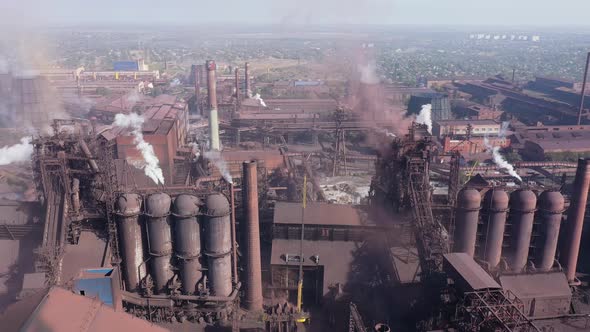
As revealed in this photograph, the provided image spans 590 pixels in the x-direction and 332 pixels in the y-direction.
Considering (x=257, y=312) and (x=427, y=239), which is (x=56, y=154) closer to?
(x=257, y=312)

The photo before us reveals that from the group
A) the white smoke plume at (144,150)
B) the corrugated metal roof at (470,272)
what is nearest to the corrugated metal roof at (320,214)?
the corrugated metal roof at (470,272)

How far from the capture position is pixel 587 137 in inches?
1861

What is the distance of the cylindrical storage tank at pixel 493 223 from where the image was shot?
19.4 metres

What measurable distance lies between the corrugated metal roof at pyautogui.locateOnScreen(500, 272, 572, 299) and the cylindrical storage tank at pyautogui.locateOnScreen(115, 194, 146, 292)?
1360cm

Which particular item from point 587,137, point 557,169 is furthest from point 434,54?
point 557,169

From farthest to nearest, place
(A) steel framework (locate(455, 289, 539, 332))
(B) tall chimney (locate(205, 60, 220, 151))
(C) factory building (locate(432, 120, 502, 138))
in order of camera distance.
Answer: (C) factory building (locate(432, 120, 502, 138))
(B) tall chimney (locate(205, 60, 220, 151))
(A) steel framework (locate(455, 289, 539, 332))

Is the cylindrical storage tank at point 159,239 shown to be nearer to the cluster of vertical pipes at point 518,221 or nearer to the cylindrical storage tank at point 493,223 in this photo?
the cluster of vertical pipes at point 518,221

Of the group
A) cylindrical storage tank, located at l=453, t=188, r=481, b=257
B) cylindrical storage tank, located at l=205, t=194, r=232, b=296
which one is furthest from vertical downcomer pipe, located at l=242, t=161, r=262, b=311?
cylindrical storage tank, located at l=453, t=188, r=481, b=257

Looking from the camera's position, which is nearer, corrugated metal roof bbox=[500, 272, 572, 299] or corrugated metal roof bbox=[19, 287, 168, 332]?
corrugated metal roof bbox=[19, 287, 168, 332]

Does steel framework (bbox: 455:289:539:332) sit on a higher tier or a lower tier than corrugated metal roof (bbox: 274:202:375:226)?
higher

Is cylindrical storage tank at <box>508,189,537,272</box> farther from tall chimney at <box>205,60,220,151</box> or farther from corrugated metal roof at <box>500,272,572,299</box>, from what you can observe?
tall chimney at <box>205,60,220,151</box>

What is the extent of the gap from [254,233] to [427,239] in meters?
6.90

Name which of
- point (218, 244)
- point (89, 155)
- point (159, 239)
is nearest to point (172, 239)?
point (159, 239)

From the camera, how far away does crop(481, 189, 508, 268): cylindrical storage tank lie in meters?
19.4
